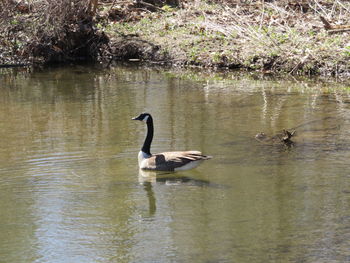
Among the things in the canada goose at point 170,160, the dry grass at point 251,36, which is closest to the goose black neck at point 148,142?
the canada goose at point 170,160

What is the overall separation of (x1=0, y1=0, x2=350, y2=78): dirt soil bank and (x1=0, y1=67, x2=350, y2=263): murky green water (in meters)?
2.58

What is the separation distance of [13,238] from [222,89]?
981cm

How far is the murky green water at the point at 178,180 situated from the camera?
7.38 metres

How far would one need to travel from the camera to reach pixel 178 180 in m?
9.88

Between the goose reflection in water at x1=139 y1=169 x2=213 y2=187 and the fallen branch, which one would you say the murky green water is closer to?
the goose reflection in water at x1=139 y1=169 x2=213 y2=187

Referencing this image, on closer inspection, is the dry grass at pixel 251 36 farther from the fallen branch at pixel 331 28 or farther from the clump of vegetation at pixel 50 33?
the fallen branch at pixel 331 28

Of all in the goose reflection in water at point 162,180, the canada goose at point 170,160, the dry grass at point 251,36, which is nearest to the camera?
the goose reflection in water at point 162,180

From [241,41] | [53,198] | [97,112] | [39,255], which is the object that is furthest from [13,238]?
[241,41]

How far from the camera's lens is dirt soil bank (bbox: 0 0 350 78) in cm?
1862

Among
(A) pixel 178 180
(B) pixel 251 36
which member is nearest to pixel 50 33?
(B) pixel 251 36

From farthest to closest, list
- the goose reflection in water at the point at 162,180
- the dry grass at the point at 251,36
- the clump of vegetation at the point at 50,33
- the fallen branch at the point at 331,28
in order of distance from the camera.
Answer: the clump of vegetation at the point at 50,33 → the dry grass at the point at 251,36 → the fallen branch at the point at 331,28 → the goose reflection in water at the point at 162,180

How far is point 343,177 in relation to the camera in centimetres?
957

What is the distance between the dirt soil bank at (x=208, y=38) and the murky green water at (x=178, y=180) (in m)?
2.58

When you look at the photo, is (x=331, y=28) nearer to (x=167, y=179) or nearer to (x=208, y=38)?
(x=167, y=179)
